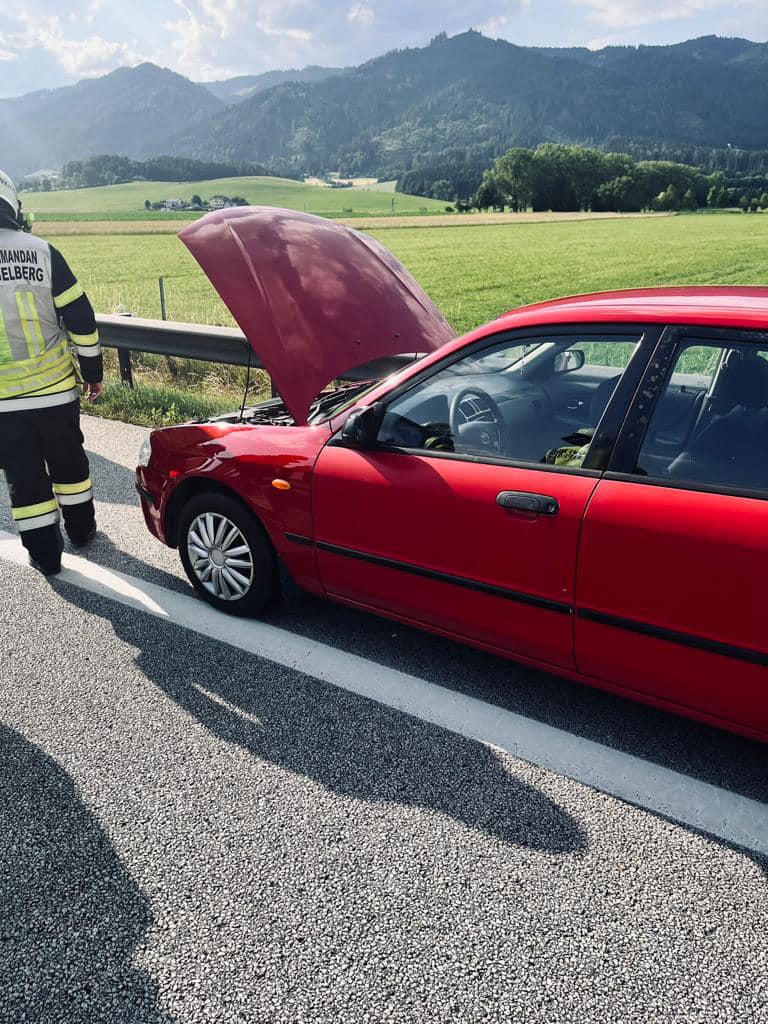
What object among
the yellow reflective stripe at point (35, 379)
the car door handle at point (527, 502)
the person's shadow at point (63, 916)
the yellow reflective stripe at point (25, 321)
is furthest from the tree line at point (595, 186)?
the person's shadow at point (63, 916)

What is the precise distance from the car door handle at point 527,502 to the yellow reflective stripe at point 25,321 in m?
2.81

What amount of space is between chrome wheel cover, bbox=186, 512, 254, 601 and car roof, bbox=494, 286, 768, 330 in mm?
1585

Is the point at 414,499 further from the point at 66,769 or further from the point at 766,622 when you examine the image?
the point at 66,769

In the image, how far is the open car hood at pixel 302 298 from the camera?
361 cm

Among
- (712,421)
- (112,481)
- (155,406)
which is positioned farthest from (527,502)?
(155,406)

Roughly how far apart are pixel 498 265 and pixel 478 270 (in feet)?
6.11

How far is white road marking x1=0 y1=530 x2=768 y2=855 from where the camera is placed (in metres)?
2.55

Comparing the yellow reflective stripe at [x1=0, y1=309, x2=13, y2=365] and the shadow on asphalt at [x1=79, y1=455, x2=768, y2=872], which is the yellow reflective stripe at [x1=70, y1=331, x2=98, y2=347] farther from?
the shadow on asphalt at [x1=79, y1=455, x2=768, y2=872]

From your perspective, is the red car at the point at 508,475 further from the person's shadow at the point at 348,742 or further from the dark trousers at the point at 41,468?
the dark trousers at the point at 41,468

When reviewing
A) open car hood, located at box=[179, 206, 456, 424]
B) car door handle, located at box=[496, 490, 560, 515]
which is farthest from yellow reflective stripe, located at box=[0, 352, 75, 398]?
car door handle, located at box=[496, 490, 560, 515]

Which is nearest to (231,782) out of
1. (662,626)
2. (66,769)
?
(66,769)

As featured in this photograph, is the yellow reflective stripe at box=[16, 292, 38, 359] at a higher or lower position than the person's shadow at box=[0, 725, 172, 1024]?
higher

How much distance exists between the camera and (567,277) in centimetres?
2261

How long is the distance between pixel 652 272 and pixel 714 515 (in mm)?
22460
